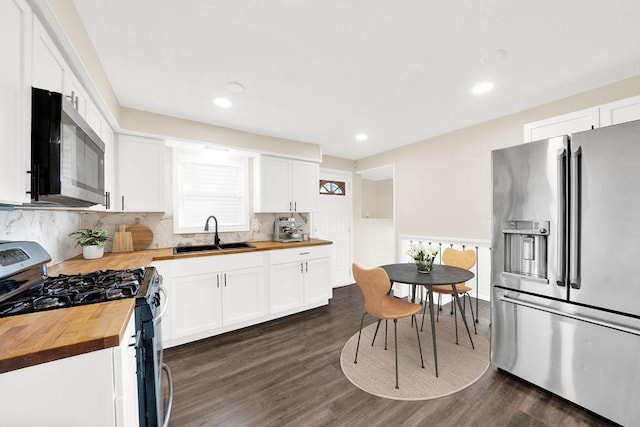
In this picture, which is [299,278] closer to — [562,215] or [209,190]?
[209,190]

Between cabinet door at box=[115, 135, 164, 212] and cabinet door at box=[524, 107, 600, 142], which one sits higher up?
cabinet door at box=[524, 107, 600, 142]

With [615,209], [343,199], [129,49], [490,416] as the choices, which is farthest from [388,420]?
[343,199]

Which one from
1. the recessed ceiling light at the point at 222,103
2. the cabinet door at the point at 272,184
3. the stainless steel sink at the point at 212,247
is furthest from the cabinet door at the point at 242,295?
the recessed ceiling light at the point at 222,103

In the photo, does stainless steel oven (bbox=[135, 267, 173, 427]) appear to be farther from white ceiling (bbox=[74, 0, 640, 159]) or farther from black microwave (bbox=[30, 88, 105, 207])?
white ceiling (bbox=[74, 0, 640, 159])

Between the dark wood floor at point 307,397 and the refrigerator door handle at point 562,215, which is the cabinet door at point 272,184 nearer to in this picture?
the dark wood floor at point 307,397

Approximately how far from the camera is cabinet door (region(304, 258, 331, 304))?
11.5 ft

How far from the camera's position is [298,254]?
342 centimetres

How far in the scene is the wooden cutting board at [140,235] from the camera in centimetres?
281

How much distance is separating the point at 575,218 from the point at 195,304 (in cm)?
335

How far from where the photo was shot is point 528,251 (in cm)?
192

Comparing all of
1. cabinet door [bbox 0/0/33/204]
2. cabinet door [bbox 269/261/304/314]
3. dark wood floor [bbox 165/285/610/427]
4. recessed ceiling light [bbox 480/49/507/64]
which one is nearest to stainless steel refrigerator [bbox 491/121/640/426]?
dark wood floor [bbox 165/285/610/427]

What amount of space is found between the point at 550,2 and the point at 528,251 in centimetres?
159

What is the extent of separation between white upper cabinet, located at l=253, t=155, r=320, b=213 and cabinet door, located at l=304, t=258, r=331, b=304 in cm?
85

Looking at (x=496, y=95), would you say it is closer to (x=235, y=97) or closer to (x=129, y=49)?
(x=235, y=97)
